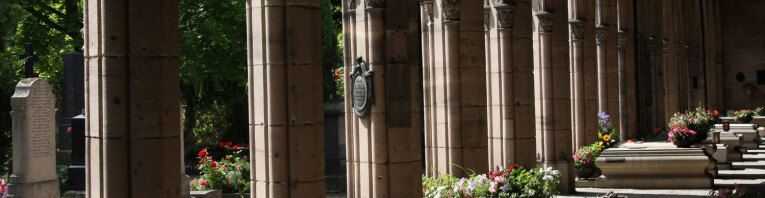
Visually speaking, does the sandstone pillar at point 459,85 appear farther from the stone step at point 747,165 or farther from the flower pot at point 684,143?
the stone step at point 747,165

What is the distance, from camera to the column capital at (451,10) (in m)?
13.2

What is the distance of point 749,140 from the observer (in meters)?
30.2

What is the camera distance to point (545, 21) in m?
18.1

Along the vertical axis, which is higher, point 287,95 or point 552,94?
point 552,94

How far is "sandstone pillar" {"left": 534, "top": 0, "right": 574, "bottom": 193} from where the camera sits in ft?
59.7

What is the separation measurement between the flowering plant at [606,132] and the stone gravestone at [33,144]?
12.8 metres

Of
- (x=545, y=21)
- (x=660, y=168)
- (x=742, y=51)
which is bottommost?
(x=660, y=168)

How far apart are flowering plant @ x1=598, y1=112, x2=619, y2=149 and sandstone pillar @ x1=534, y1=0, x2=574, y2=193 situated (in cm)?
433

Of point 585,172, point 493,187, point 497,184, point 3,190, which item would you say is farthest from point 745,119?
point 3,190

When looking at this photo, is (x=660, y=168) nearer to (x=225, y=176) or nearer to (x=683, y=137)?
(x=683, y=137)

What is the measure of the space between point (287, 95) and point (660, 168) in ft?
38.1

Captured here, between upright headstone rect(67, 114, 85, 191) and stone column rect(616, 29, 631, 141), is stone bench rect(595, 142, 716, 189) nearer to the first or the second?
stone column rect(616, 29, 631, 141)

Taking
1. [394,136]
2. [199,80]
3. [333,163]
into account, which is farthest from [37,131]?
[199,80]

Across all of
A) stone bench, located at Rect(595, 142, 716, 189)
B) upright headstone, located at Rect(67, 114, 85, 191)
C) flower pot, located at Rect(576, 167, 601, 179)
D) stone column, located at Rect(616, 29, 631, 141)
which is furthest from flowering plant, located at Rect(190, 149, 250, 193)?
stone column, located at Rect(616, 29, 631, 141)
